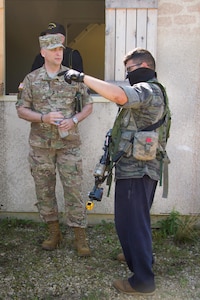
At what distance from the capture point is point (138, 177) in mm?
3119

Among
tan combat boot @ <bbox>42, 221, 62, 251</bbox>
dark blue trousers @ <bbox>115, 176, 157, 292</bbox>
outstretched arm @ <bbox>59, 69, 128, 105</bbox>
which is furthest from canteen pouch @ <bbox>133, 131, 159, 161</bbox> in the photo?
tan combat boot @ <bbox>42, 221, 62, 251</bbox>

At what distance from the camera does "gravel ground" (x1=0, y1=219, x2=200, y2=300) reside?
11.3 feet

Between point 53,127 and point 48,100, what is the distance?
25 centimetres

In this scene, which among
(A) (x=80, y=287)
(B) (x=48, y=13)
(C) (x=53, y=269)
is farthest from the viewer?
(B) (x=48, y=13)

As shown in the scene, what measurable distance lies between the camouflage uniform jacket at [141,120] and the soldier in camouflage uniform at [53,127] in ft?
2.69

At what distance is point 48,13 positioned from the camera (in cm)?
837

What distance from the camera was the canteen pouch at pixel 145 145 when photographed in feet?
9.96

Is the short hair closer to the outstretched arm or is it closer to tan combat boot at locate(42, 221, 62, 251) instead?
the outstretched arm

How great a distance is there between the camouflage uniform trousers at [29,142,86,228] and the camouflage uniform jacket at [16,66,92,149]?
0.08 metres

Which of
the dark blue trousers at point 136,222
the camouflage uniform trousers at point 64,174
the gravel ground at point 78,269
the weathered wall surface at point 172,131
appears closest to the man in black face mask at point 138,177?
the dark blue trousers at point 136,222

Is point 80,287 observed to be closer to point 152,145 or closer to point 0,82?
point 152,145

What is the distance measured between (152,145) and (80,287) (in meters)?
1.35

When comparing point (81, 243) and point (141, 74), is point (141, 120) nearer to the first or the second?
point (141, 74)

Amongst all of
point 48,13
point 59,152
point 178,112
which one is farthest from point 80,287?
point 48,13
